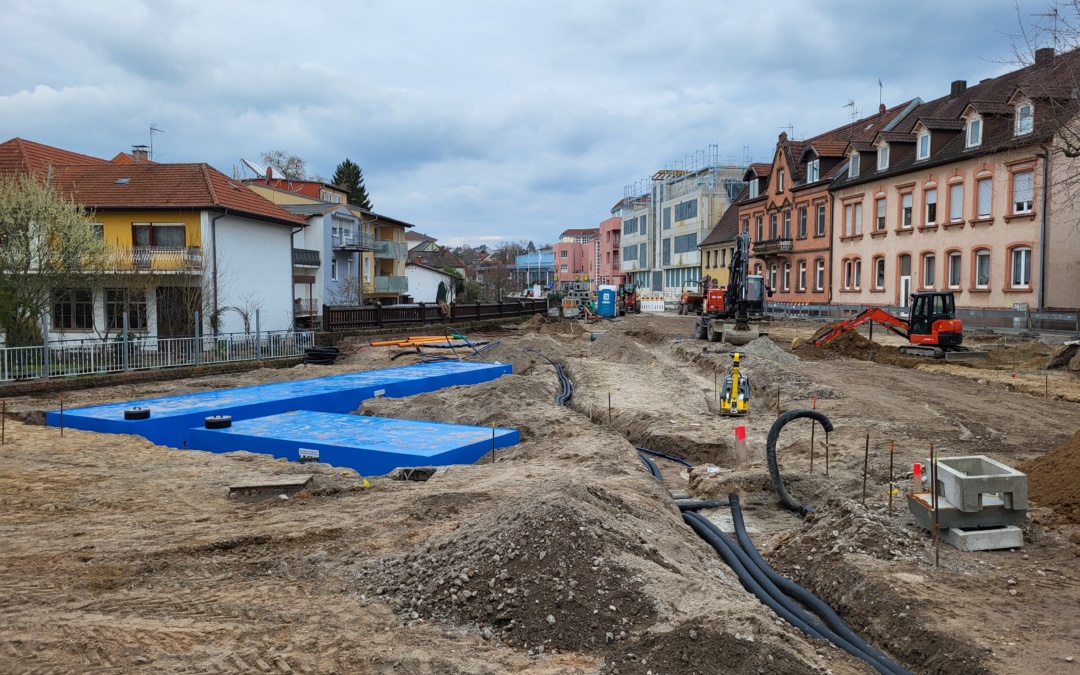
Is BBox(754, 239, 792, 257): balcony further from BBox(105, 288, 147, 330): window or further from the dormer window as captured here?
BBox(105, 288, 147, 330): window

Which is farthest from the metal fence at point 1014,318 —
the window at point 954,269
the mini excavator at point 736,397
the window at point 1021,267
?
the mini excavator at point 736,397

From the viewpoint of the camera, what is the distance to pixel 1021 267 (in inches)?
1220

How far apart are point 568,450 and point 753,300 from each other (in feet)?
77.5

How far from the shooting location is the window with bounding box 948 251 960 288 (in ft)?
113

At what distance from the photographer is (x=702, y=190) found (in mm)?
65688

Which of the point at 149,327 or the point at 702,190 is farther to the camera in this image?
the point at 702,190

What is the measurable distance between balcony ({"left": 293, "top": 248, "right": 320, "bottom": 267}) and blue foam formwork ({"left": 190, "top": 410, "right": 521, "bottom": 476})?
1232 inches

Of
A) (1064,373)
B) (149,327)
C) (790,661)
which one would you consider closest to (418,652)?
(790,661)

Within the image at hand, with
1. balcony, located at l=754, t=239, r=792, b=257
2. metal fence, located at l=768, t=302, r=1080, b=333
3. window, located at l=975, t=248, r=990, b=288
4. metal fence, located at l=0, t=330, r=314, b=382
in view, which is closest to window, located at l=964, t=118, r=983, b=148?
window, located at l=975, t=248, r=990, b=288

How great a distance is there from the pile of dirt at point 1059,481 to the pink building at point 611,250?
83.0 meters

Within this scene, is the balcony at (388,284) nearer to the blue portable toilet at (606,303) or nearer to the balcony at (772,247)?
the blue portable toilet at (606,303)

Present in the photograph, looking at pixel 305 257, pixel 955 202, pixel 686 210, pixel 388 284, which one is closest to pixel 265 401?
pixel 305 257

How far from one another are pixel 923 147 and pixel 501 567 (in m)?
37.0

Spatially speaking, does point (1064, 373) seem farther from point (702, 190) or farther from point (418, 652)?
point (702, 190)
